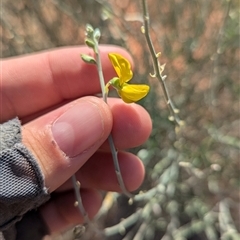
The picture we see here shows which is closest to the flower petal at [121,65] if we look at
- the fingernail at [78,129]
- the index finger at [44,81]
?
the fingernail at [78,129]

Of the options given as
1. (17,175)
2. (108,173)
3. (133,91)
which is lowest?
(108,173)

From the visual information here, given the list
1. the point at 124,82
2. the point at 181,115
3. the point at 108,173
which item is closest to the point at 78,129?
the point at 124,82

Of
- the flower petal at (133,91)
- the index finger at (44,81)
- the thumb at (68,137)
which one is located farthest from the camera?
the index finger at (44,81)

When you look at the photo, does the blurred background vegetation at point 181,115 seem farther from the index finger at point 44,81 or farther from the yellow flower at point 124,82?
the yellow flower at point 124,82

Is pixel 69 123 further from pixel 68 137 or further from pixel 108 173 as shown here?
pixel 108 173

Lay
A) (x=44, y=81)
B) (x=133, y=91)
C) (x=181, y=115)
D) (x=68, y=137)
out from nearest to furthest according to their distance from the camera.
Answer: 1. (x=133, y=91)
2. (x=68, y=137)
3. (x=44, y=81)
4. (x=181, y=115)

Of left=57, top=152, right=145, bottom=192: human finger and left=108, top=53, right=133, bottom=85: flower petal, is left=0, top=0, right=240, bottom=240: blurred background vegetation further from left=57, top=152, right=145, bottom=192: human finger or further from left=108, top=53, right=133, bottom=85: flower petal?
left=108, top=53, right=133, bottom=85: flower petal

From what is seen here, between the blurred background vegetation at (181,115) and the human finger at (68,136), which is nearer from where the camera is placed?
the human finger at (68,136)
